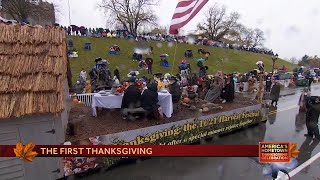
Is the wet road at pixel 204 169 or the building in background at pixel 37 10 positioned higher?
the building in background at pixel 37 10

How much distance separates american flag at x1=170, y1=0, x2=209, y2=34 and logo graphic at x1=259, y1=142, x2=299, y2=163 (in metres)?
6.59

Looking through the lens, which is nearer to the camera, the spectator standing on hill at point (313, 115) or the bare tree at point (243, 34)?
the spectator standing on hill at point (313, 115)

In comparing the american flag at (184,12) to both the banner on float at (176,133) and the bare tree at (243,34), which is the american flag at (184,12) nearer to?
the banner on float at (176,133)

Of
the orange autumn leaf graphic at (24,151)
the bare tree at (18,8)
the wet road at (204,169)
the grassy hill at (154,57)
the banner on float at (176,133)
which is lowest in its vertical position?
the wet road at (204,169)

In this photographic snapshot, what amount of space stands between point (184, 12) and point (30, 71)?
4880 mm

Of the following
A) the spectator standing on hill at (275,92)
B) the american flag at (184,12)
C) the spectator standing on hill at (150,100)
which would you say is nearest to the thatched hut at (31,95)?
the spectator standing on hill at (150,100)

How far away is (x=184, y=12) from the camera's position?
8875mm

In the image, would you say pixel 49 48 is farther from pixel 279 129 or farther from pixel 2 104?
pixel 279 129

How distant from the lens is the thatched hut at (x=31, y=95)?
21.9 ft

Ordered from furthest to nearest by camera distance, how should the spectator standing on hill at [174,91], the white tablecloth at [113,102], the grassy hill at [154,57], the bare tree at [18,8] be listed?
the bare tree at [18,8] < the grassy hill at [154,57] < the spectator standing on hill at [174,91] < the white tablecloth at [113,102]

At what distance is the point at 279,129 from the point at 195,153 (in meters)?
12.4

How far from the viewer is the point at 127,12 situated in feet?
171

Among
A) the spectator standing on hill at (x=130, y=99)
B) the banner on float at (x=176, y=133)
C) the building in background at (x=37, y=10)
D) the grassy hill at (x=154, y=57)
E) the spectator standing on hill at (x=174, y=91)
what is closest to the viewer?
the banner on float at (x=176, y=133)

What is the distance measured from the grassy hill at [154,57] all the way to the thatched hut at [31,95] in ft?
58.1
